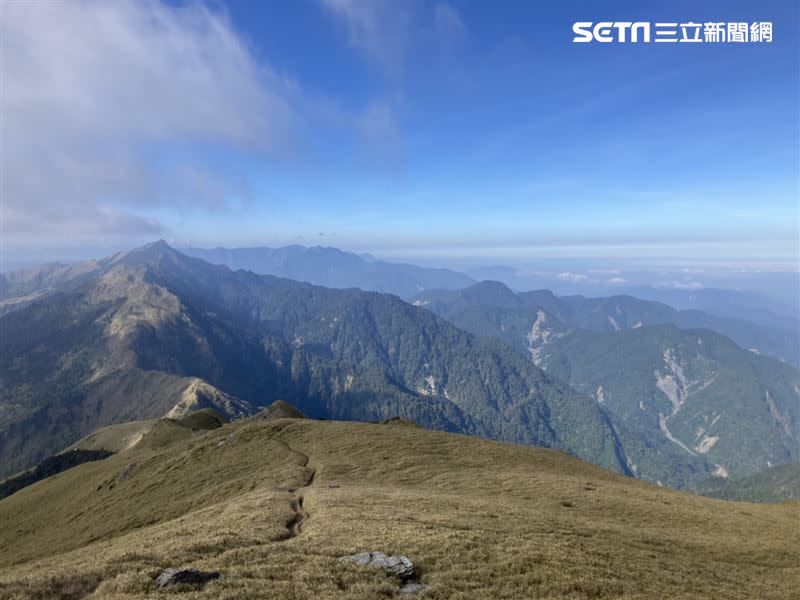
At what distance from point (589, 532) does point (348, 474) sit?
1229 inches

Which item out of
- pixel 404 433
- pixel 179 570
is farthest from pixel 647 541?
pixel 404 433

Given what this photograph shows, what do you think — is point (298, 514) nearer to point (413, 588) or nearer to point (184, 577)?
point (184, 577)

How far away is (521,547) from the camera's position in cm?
2495

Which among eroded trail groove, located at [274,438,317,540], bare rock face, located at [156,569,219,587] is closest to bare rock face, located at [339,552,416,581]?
bare rock face, located at [156,569,219,587]

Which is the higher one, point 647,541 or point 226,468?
point 647,541

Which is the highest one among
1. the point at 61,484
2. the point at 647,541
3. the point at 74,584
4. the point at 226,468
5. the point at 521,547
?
the point at 74,584

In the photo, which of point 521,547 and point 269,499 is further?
point 269,499

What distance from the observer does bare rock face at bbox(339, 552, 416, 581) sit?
66.9ft

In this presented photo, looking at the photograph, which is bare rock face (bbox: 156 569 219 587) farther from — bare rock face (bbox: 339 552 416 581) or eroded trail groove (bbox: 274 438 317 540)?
eroded trail groove (bbox: 274 438 317 540)

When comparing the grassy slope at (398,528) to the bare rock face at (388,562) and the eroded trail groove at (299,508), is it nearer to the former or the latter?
the eroded trail groove at (299,508)

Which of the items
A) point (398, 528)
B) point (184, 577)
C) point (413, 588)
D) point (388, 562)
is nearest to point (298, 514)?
point (398, 528)

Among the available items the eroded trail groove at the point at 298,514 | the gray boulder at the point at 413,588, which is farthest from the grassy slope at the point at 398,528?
the eroded trail groove at the point at 298,514

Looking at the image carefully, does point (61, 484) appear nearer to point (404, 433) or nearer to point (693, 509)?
point (404, 433)

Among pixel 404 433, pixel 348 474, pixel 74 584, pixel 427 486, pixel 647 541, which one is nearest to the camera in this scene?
pixel 74 584
